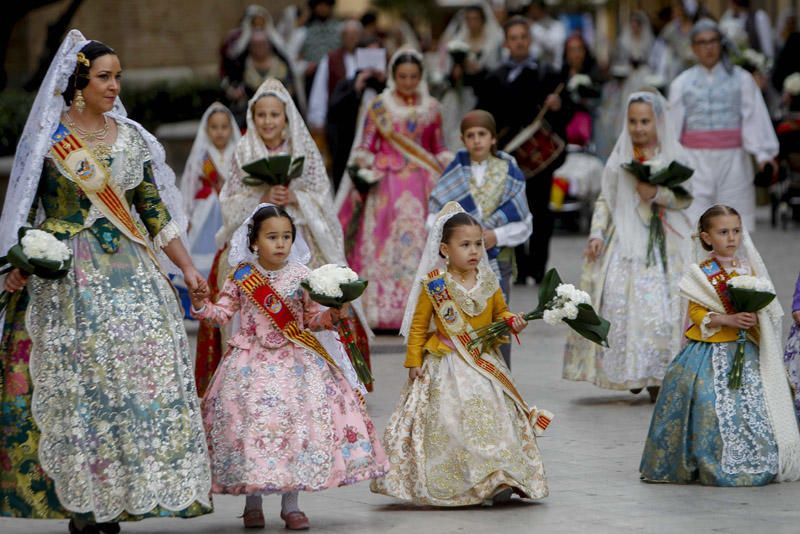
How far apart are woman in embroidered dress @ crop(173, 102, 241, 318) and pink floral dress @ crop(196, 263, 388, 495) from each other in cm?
557

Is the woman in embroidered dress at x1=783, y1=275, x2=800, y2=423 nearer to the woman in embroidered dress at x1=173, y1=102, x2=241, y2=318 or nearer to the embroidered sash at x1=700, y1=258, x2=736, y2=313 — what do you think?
the embroidered sash at x1=700, y1=258, x2=736, y2=313

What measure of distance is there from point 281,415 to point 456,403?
0.90 metres

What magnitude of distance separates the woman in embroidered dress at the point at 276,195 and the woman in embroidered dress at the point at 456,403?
2455 millimetres

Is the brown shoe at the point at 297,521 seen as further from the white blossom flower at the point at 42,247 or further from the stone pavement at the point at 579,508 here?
the white blossom flower at the point at 42,247

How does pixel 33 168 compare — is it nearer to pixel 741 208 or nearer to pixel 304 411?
pixel 304 411

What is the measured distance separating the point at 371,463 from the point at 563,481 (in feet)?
4.16

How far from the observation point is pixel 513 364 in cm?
1234

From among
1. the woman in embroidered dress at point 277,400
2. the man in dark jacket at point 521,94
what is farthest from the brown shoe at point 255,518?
the man in dark jacket at point 521,94

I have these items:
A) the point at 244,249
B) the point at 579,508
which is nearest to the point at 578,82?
the point at 244,249

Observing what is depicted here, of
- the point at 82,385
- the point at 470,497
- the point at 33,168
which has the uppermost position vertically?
the point at 33,168

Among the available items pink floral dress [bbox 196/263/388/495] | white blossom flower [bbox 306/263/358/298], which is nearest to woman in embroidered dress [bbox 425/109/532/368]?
pink floral dress [bbox 196/263/388/495]

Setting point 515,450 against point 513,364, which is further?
point 513,364

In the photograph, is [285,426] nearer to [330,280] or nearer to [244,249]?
[330,280]

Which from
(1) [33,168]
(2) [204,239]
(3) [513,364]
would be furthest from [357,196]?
(1) [33,168]
